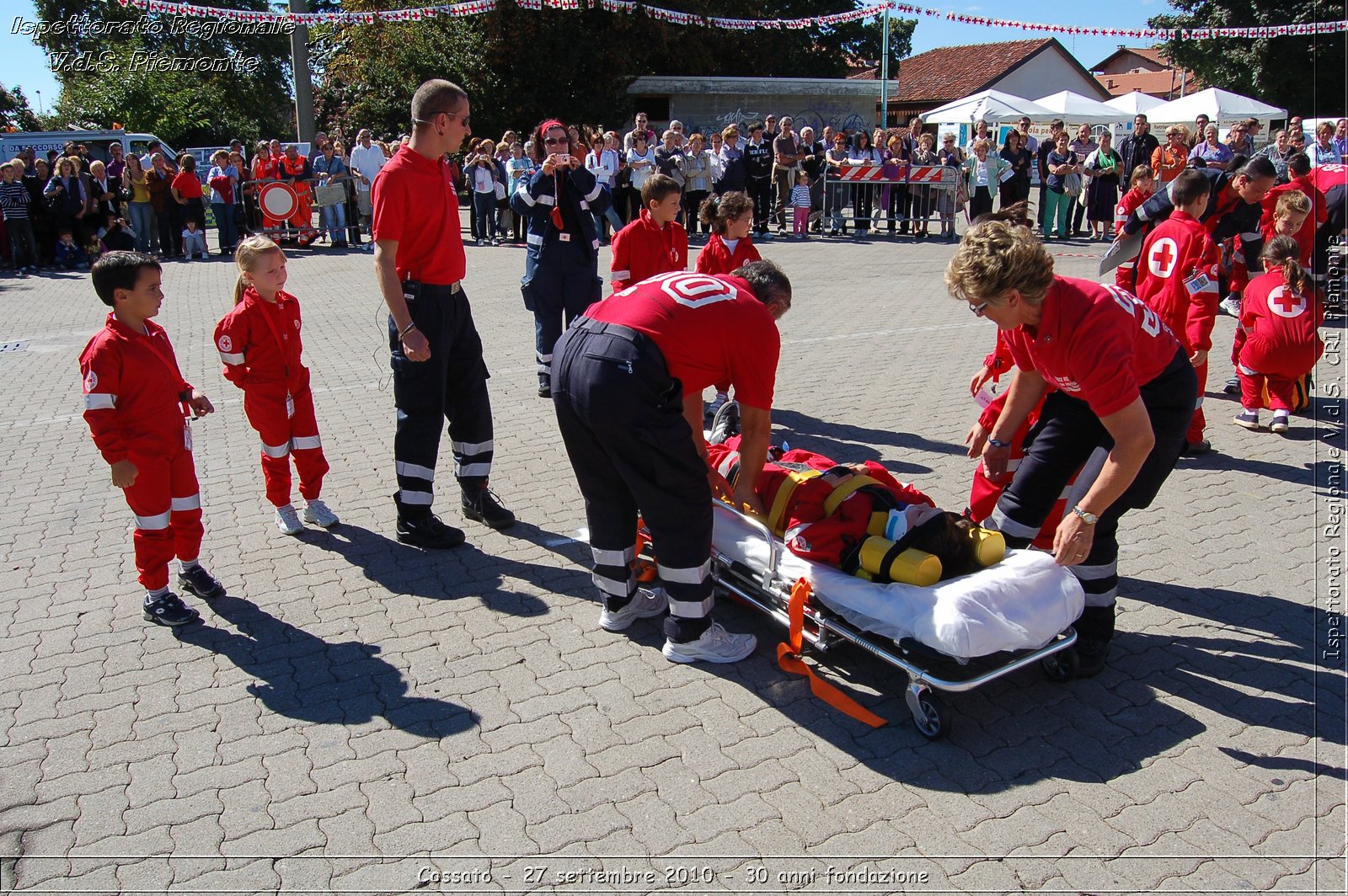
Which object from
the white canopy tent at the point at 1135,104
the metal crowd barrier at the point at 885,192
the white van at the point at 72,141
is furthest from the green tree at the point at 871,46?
the white van at the point at 72,141

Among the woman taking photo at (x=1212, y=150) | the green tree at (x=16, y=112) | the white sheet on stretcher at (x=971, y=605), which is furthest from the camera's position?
the green tree at (x=16, y=112)

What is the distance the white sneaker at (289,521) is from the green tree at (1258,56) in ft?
128

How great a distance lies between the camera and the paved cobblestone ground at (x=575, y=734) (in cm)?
306

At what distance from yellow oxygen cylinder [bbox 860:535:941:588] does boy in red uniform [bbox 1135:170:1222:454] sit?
128 inches

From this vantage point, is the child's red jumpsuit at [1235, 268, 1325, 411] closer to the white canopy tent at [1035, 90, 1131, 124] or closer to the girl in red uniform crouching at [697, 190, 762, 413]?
the girl in red uniform crouching at [697, 190, 762, 413]

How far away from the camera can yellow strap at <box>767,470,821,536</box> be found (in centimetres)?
426

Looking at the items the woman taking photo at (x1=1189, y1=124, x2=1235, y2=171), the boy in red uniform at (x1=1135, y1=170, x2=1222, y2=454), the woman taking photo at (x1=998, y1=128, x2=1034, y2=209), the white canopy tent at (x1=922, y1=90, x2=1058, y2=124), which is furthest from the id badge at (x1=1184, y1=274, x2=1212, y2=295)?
the white canopy tent at (x1=922, y1=90, x2=1058, y2=124)

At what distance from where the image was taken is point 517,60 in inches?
1107

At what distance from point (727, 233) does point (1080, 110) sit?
2472cm

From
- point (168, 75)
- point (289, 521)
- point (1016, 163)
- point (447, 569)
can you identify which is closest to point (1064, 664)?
point (447, 569)

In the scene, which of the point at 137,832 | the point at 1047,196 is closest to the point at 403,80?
the point at 1047,196

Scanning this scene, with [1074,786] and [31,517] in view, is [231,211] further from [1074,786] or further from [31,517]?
[1074,786]

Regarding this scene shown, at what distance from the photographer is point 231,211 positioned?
18.5 m

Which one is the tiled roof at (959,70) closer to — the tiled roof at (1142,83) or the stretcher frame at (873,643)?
the tiled roof at (1142,83)
